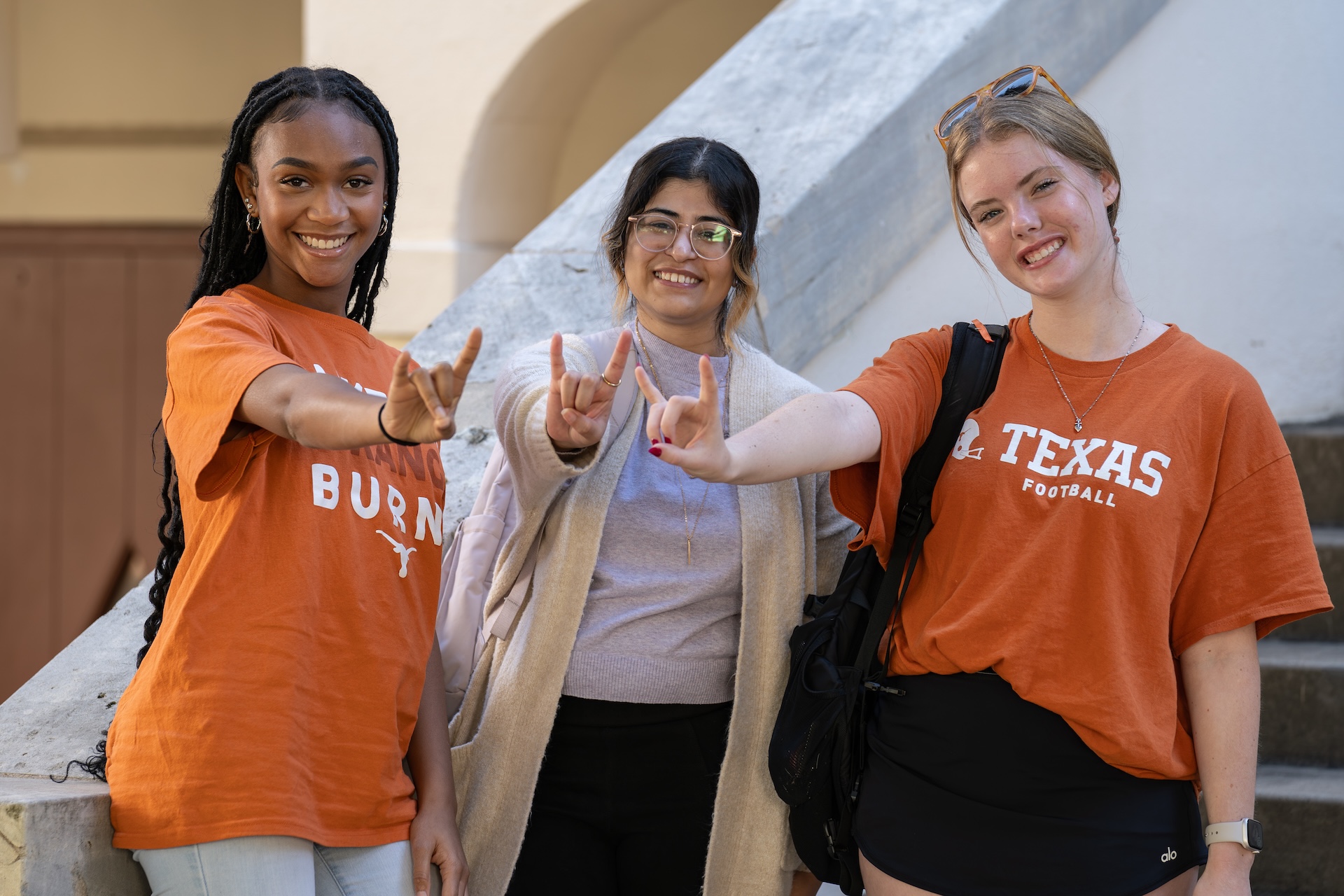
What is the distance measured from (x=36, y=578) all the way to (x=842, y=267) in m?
5.19

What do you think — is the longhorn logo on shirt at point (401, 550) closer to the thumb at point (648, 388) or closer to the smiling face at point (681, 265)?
Result: the thumb at point (648, 388)

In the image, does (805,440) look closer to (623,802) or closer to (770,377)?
(770,377)

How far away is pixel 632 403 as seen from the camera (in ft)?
7.33

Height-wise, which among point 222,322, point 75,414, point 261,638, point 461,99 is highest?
point 461,99

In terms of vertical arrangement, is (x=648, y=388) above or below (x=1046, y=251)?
below

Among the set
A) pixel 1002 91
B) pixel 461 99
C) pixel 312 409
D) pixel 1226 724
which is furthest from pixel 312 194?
pixel 461 99

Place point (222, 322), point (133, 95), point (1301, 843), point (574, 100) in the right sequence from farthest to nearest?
point (133, 95)
point (574, 100)
point (1301, 843)
point (222, 322)

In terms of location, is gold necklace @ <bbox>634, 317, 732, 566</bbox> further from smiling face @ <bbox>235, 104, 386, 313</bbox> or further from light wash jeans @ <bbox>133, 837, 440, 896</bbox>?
light wash jeans @ <bbox>133, 837, 440, 896</bbox>

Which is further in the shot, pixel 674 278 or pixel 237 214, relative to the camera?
pixel 674 278

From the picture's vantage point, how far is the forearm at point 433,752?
2.02 m

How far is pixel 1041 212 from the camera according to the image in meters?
1.95

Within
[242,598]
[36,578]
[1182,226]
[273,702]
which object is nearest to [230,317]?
[242,598]

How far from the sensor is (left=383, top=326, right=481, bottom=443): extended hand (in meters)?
1.56

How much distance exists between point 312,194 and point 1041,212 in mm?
1103
